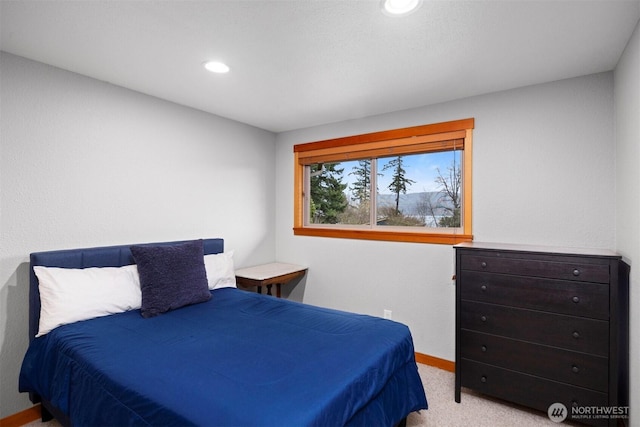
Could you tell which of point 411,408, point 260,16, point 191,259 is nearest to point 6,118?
point 191,259

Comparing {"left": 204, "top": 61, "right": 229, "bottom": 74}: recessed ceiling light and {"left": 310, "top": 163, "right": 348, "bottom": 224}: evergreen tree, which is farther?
{"left": 310, "top": 163, "right": 348, "bottom": 224}: evergreen tree

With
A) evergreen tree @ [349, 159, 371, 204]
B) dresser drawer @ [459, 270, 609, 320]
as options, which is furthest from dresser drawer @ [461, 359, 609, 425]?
evergreen tree @ [349, 159, 371, 204]

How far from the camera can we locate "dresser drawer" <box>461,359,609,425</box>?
2006 millimetres

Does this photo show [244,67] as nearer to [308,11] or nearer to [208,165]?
[308,11]

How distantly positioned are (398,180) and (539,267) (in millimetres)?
1567

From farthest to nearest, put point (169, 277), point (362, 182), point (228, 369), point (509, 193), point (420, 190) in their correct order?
1. point (362, 182)
2. point (420, 190)
3. point (509, 193)
4. point (169, 277)
5. point (228, 369)

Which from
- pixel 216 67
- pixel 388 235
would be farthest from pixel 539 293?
pixel 216 67

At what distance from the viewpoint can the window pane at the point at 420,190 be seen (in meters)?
3.03

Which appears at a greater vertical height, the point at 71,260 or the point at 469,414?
the point at 71,260

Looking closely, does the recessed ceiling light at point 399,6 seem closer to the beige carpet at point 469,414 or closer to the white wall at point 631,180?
the white wall at point 631,180

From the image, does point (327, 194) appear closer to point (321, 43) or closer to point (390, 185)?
point (390, 185)

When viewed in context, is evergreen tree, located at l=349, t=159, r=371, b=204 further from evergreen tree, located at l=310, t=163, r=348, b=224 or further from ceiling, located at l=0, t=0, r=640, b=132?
ceiling, located at l=0, t=0, r=640, b=132

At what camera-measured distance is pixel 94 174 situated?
2.49 metres

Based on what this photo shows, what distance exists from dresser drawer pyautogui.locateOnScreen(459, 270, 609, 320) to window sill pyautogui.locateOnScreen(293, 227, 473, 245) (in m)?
0.55
